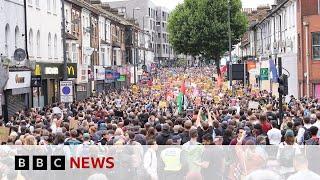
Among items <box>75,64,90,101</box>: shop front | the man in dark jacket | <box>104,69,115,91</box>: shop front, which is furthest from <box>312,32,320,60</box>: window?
the man in dark jacket

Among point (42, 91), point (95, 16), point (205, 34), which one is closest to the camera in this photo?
point (42, 91)

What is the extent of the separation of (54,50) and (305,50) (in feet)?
46.9

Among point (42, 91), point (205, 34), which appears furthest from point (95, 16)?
point (42, 91)

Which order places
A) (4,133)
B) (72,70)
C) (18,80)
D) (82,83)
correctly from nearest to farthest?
1. (4,133)
2. (18,80)
3. (72,70)
4. (82,83)

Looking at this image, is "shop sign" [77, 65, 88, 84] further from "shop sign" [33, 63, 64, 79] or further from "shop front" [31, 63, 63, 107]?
"shop sign" [33, 63, 64, 79]

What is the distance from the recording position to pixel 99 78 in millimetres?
60375

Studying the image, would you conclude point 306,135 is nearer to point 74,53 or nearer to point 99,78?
point 74,53

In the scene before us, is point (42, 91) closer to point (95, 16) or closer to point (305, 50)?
point (305, 50)

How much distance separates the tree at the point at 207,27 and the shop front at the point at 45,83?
3091cm

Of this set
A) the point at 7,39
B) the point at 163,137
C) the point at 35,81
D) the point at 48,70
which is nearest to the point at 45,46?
the point at 48,70

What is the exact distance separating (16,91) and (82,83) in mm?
18657

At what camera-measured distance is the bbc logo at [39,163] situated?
12.0 meters

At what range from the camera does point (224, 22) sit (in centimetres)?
7406

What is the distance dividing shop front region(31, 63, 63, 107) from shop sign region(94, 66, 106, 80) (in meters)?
14.2
